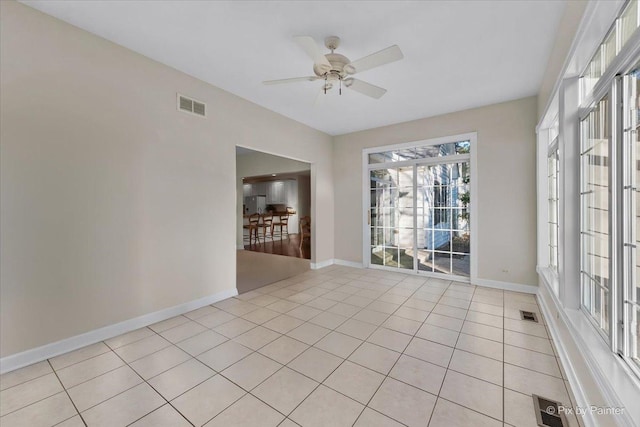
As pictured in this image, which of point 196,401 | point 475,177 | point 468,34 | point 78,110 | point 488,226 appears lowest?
point 196,401

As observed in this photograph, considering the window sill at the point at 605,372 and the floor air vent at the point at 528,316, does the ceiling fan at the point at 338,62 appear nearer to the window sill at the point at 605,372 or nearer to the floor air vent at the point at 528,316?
the window sill at the point at 605,372

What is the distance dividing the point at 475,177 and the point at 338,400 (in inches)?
151

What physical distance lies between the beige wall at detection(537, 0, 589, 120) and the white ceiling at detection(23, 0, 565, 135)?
3.0 inches

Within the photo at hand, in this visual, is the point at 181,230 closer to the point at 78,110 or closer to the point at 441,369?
the point at 78,110

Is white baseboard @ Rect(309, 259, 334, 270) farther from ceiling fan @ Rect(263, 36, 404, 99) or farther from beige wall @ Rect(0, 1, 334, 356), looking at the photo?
ceiling fan @ Rect(263, 36, 404, 99)

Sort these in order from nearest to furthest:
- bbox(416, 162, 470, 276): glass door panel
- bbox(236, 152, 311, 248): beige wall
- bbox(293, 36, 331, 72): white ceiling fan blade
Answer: bbox(293, 36, 331, 72): white ceiling fan blade → bbox(416, 162, 470, 276): glass door panel → bbox(236, 152, 311, 248): beige wall

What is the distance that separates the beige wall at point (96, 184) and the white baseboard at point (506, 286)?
13.0ft

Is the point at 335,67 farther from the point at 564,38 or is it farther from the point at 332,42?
the point at 564,38

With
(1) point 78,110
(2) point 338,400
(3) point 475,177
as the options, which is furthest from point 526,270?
(1) point 78,110

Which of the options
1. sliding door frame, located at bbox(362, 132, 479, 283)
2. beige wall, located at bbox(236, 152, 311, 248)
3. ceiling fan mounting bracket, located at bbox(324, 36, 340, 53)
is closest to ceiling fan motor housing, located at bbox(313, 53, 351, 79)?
ceiling fan mounting bracket, located at bbox(324, 36, 340, 53)

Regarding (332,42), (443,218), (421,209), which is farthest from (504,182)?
(332,42)

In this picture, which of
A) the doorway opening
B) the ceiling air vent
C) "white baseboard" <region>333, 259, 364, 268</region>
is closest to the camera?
the ceiling air vent

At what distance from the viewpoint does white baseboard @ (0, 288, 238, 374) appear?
6.56 feet

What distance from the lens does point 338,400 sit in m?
1.67
